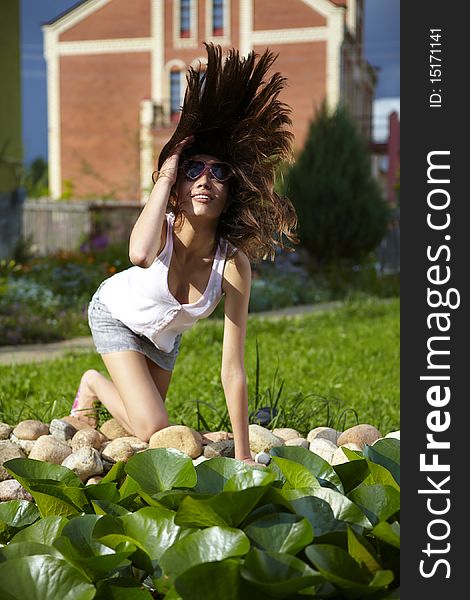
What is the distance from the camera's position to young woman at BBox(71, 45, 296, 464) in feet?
9.04

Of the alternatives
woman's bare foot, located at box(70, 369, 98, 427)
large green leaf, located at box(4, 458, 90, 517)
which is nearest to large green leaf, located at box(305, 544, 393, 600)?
large green leaf, located at box(4, 458, 90, 517)

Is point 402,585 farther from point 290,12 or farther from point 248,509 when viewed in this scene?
point 290,12

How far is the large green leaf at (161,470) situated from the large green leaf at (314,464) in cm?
20

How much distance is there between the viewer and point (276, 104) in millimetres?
2814

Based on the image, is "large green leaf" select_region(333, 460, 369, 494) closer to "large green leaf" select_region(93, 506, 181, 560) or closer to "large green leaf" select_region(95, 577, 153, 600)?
"large green leaf" select_region(93, 506, 181, 560)

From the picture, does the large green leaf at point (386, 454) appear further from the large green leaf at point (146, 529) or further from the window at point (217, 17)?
the window at point (217, 17)

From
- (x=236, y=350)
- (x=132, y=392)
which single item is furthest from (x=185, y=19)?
(x=236, y=350)

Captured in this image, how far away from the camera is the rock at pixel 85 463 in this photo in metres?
2.54

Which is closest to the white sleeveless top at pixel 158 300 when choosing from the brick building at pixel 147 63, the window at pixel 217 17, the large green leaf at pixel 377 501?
the large green leaf at pixel 377 501

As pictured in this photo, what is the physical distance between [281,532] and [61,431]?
Answer: 5.80ft

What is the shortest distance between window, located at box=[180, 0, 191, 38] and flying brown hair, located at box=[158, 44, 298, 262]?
74.1 feet

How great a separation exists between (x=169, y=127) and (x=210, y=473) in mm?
21838

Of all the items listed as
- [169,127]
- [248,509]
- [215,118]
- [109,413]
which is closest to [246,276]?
[215,118]

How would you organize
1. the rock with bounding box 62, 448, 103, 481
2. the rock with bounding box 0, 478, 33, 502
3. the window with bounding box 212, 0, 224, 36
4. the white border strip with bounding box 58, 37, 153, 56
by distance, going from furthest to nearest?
the white border strip with bounding box 58, 37, 153, 56, the window with bounding box 212, 0, 224, 36, the rock with bounding box 62, 448, 103, 481, the rock with bounding box 0, 478, 33, 502
